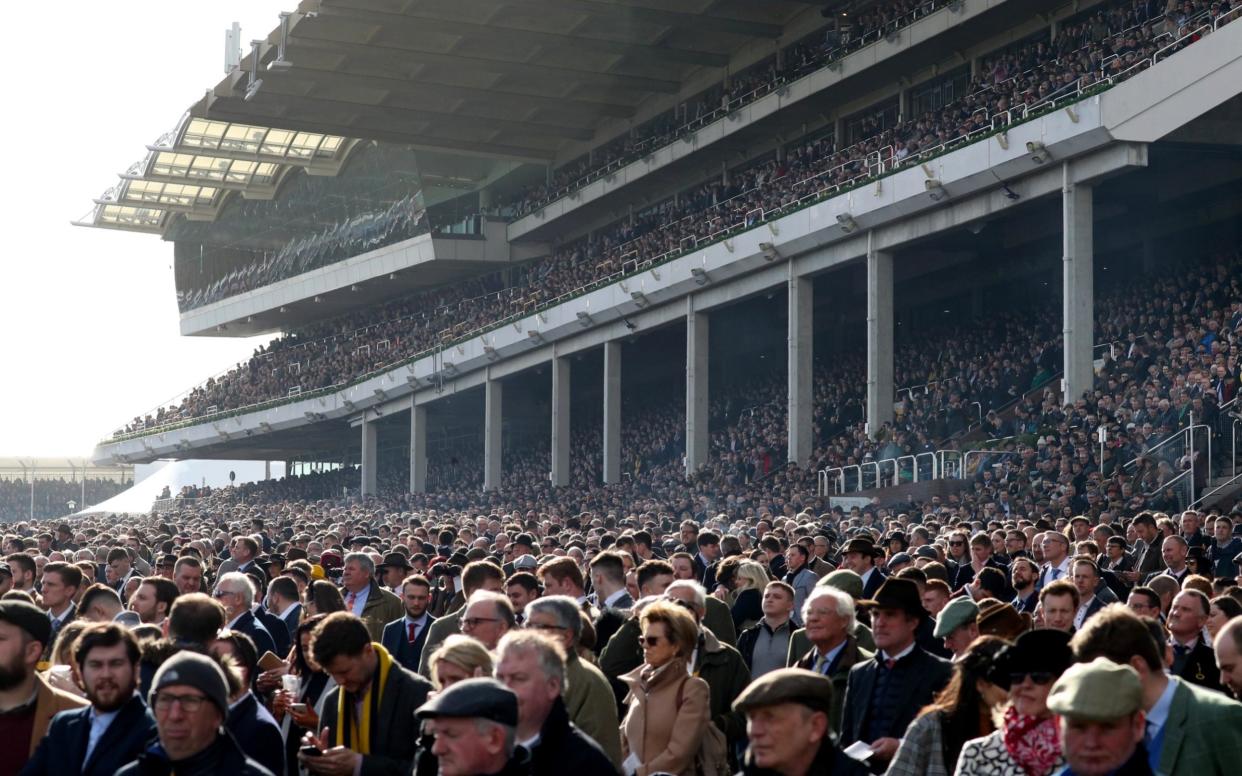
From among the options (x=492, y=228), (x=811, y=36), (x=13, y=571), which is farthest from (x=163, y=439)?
(x=13, y=571)

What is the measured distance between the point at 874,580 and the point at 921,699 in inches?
210

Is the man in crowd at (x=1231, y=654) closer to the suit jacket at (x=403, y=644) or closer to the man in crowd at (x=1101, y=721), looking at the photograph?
the man in crowd at (x=1101, y=721)

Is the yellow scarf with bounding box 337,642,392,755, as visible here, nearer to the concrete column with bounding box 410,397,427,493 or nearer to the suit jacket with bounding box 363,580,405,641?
the suit jacket with bounding box 363,580,405,641

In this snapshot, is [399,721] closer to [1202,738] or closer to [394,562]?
[1202,738]

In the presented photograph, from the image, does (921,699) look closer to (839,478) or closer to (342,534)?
(342,534)

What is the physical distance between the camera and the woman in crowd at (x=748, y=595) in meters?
10.8

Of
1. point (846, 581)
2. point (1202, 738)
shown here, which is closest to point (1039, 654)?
point (1202, 738)

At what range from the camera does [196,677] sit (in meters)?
4.84

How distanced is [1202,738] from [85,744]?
346 centimetres

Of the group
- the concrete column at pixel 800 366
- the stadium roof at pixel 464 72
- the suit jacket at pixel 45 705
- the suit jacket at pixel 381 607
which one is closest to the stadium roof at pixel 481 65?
the stadium roof at pixel 464 72

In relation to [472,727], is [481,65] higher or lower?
higher

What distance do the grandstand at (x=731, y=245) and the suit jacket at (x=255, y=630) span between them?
15.7 meters

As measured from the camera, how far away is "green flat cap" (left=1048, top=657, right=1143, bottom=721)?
13.4ft

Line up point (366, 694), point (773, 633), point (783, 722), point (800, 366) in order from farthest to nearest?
point (800, 366) < point (773, 633) < point (366, 694) < point (783, 722)
